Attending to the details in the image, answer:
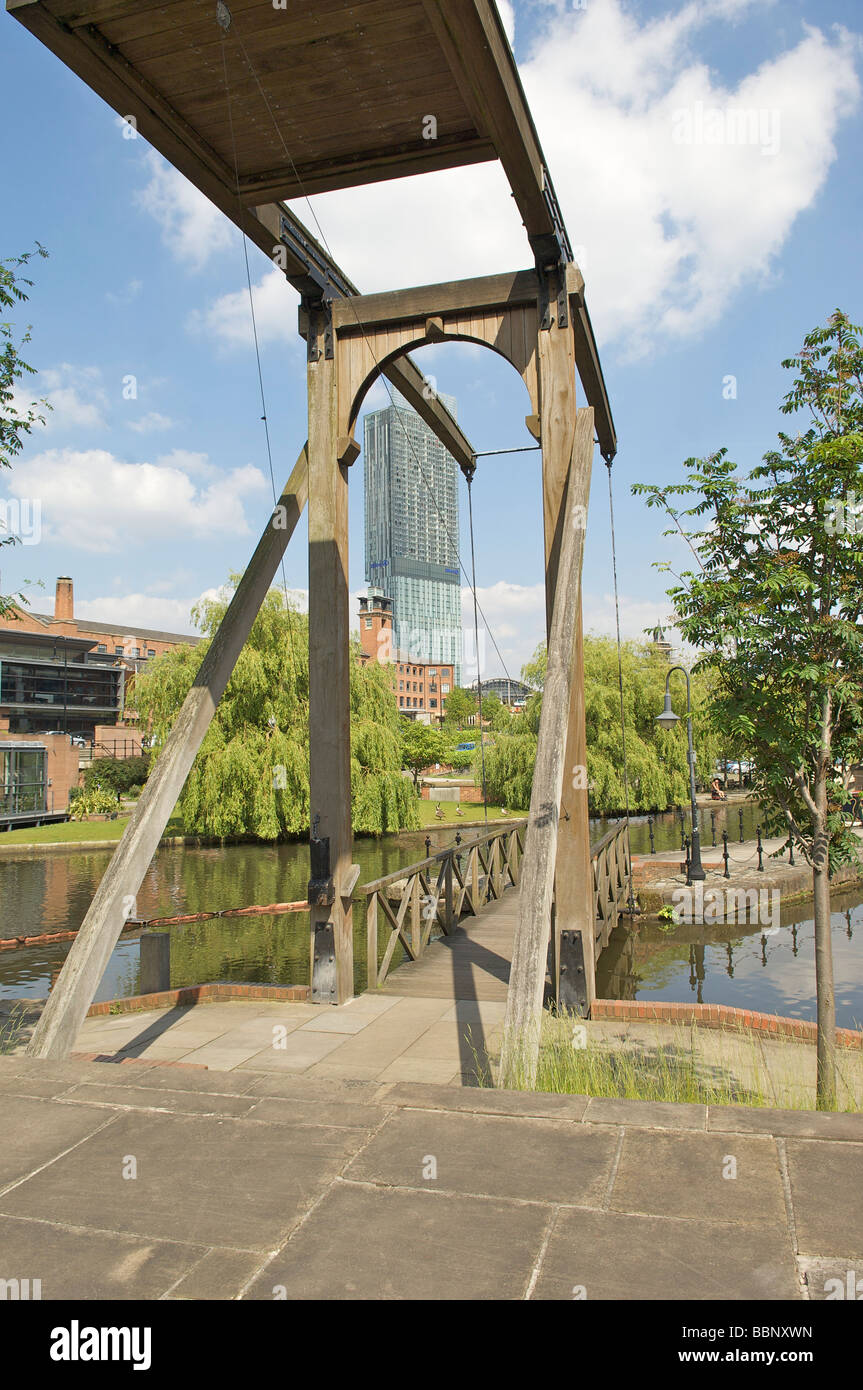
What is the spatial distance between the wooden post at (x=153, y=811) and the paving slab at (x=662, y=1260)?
292 cm

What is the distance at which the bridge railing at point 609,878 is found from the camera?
36.7 ft

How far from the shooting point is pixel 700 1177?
2.28 meters

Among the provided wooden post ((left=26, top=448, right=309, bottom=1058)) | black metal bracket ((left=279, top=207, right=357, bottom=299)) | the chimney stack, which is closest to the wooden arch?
black metal bracket ((left=279, top=207, right=357, bottom=299))

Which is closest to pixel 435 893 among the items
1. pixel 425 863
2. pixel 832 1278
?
pixel 425 863

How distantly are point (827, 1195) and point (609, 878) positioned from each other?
11.6m

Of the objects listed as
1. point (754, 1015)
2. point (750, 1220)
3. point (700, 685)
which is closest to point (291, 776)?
point (700, 685)

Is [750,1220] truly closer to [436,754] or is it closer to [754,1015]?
[754,1015]

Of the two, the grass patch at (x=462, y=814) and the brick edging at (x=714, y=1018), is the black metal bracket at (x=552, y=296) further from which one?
the grass patch at (x=462, y=814)

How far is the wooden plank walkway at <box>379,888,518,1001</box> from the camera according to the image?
6.98 m

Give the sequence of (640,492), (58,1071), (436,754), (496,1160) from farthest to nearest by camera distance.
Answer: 1. (436,754)
2. (640,492)
3. (58,1071)
4. (496,1160)

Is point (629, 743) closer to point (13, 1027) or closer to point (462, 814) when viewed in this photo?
point (462, 814)

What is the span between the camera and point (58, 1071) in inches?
130

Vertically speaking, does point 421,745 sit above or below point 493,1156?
above

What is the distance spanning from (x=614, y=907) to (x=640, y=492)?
9.22 meters
